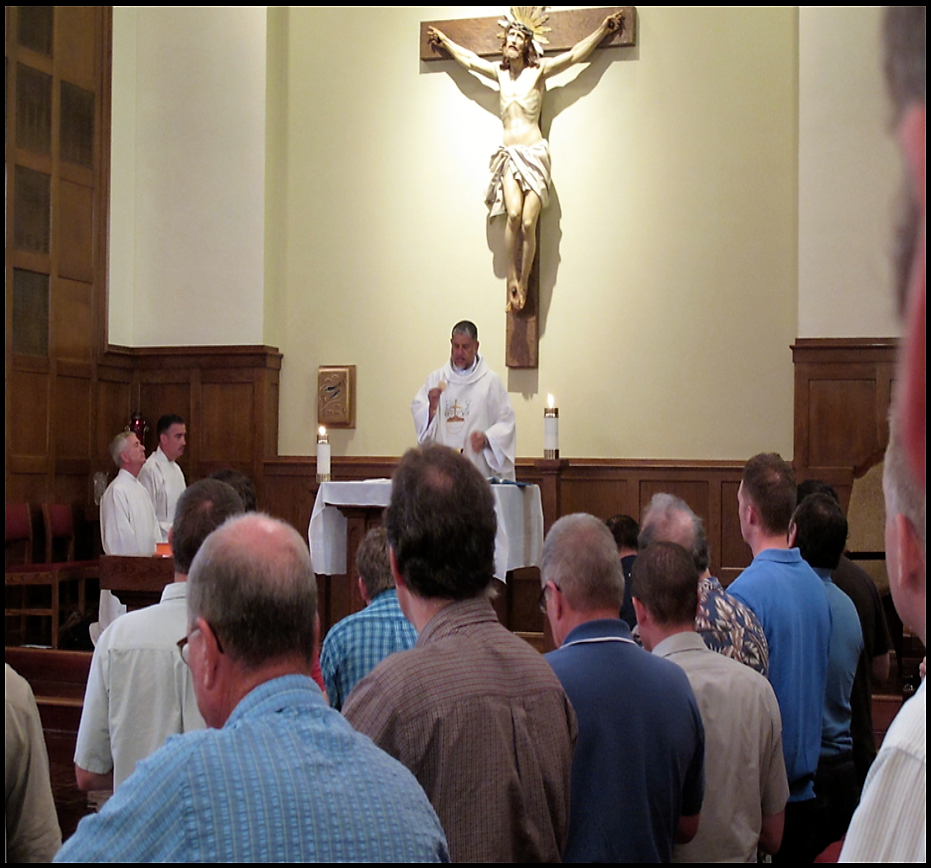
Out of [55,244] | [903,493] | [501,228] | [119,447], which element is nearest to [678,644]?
[903,493]

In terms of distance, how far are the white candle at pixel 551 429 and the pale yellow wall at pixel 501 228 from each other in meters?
0.59

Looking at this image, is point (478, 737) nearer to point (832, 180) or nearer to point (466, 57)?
point (832, 180)

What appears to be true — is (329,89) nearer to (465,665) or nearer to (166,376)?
(166,376)

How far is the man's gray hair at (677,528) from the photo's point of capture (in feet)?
11.5

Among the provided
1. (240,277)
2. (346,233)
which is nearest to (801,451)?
(346,233)

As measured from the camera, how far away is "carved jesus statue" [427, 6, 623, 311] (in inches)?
359

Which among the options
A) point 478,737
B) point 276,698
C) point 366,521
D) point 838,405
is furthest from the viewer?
point 838,405

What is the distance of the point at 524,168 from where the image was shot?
911 centimetres

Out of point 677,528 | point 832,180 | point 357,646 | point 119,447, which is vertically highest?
point 832,180

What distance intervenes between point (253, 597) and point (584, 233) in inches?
315

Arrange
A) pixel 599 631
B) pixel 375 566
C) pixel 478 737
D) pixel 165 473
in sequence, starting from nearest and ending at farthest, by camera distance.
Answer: pixel 478 737 < pixel 599 631 < pixel 375 566 < pixel 165 473

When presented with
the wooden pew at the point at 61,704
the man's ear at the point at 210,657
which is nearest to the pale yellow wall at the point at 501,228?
the wooden pew at the point at 61,704

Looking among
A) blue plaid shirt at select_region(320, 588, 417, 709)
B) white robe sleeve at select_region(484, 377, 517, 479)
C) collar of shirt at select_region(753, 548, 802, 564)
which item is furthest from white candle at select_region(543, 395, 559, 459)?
blue plaid shirt at select_region(320, 588, 417, 709)

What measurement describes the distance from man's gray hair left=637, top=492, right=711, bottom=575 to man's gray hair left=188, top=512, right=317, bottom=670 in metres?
1.96
